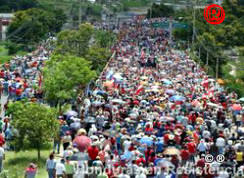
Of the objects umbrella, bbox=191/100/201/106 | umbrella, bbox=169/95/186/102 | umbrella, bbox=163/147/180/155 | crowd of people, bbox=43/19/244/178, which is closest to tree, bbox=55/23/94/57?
crowd of people, bbox=43/19/244/178

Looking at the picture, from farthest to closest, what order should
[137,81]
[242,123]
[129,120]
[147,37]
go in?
1. [147,37]
2. [137,81]
3. [242,123]
4. [129,120]

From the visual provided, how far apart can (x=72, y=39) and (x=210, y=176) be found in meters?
48.0

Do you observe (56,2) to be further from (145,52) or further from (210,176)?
(210,176)

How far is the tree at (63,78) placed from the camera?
39.2m

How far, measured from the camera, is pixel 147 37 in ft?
316

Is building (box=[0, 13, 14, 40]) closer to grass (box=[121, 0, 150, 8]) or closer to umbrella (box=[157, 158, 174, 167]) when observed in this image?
grass (box=[121, 0, 150, 8])

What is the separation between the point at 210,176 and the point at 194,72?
114 ft

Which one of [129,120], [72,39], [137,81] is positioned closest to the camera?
[129,120]

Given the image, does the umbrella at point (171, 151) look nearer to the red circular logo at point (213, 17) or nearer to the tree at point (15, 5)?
the red circular logo at point (213, 17)

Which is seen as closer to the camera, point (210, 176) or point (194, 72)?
point (210, 176)

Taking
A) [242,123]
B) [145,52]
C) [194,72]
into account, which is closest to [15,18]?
[145,52]

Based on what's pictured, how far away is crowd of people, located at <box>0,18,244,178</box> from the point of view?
924 inches

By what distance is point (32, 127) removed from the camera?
27984 millimetres

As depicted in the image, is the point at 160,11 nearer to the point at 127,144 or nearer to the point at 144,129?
the point at 144,129
